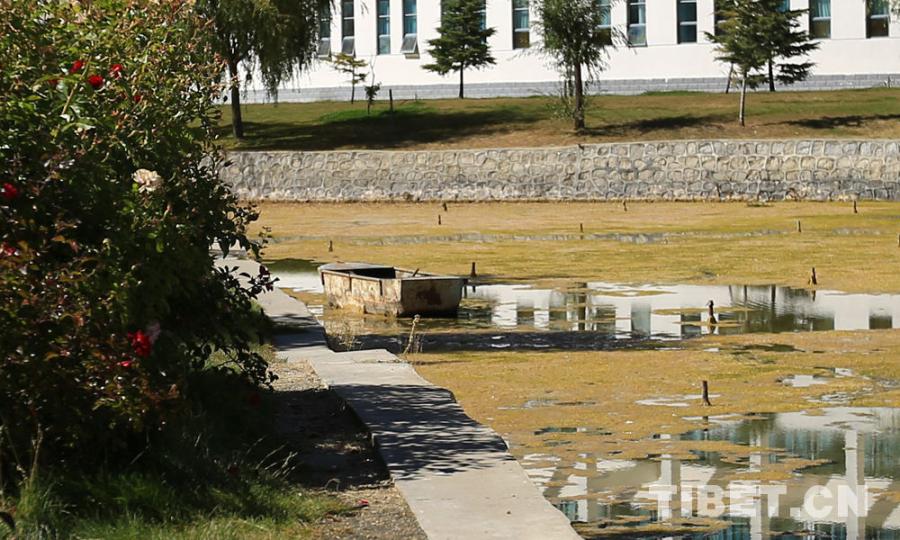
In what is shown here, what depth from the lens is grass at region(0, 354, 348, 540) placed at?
8.21 metres

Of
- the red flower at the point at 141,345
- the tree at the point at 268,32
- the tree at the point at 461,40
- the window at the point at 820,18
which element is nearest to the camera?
the red flower at the point at 141,345

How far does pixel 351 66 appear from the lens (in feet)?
259

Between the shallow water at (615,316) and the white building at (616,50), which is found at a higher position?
the white building at (616,50)

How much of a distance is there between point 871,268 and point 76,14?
21197mm

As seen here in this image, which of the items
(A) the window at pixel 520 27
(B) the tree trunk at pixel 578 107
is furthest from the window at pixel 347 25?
(B) the tree trunk at pixel 578 107

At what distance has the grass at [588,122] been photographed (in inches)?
2088

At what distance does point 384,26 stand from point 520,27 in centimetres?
Result: 781

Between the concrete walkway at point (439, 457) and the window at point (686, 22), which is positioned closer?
the concrete walkway at point (439, 457)

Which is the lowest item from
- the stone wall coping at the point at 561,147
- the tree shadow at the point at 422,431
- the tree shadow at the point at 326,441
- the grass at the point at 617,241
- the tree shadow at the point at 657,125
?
the grass at the point at 617,241

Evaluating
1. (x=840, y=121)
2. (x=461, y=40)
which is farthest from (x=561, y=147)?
(x=461, y=40)

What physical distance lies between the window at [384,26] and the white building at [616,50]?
5cm

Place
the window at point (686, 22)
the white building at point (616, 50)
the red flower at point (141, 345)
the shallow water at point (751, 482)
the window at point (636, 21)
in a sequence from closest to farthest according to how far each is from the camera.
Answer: the red flower at point (141, 345), the shallow water at point (751, 482), the white building at point (616, 50), the window at point (686, 22), the window at point (636, 21)

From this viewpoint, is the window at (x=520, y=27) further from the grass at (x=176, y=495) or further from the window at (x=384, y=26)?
the grass at (x=176, y=495)

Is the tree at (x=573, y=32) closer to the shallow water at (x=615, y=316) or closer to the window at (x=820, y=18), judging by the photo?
the window at (x=820, y=18)
